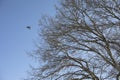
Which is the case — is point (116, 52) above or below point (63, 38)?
below

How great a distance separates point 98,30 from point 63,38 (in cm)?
212

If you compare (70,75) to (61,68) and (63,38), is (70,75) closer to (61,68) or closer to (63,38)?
(61,68)

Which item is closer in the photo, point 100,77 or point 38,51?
point 100,77

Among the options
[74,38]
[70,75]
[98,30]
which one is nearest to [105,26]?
[98,30]

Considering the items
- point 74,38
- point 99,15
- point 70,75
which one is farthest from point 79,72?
point 99,15

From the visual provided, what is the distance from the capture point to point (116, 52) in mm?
22766

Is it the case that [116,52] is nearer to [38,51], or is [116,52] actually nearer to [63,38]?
[63,38]

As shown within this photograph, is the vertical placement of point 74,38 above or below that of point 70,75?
above

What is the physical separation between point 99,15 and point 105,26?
0.75 m

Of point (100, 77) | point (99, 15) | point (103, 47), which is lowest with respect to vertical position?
point (100, 77)

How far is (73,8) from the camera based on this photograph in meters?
24.2

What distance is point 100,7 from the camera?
23.6 m

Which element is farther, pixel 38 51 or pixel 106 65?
pixel 38 51

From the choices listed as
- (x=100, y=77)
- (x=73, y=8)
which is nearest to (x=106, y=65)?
(x=100, y=77)
